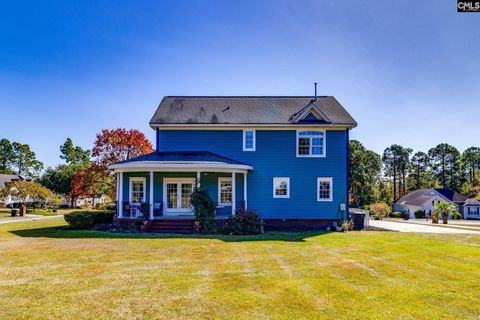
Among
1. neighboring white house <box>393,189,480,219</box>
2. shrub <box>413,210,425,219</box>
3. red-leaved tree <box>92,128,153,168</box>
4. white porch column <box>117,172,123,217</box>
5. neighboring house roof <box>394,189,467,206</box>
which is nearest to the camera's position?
white porch column <box>117,172,123,217</box>

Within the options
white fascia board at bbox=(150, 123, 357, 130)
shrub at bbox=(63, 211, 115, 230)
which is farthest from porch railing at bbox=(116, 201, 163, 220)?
white fascia board at bbox=(150, 123, 357, 130)

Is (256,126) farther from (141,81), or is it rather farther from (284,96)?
(141,81)

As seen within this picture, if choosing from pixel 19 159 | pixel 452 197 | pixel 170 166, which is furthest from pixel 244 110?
pixel 19 159

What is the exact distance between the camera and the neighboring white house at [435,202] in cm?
4919

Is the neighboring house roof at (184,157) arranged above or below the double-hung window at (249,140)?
below

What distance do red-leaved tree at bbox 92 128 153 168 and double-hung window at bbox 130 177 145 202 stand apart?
14712 millimetres

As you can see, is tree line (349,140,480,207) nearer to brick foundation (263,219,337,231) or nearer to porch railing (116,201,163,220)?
brick foundation (263,219,337,231)

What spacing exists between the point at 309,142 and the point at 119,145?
862 inches

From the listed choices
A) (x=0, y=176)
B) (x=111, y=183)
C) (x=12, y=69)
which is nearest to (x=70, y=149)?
(x=0, y=176)

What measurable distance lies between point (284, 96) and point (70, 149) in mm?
61795

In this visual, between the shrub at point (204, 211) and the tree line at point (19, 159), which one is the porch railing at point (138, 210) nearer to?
the shrub at point (204, 211)

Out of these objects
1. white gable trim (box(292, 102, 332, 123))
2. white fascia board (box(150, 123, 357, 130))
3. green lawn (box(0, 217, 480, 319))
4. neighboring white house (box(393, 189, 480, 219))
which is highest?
white gable trim (box(292, 102, 332, 123))

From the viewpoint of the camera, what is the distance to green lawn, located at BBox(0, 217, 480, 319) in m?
5.21

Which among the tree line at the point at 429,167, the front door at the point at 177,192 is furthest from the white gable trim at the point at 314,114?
the tree line at the point at 429,167
